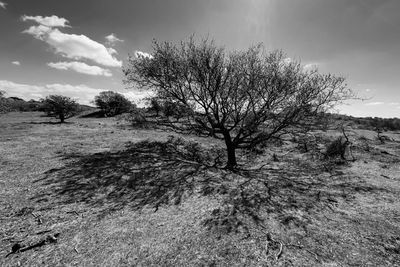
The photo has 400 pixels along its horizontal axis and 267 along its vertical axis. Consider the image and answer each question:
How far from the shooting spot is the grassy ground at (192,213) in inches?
160

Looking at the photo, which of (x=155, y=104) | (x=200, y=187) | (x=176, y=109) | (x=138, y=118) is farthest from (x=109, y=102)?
(x=200, y=187)

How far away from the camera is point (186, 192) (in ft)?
23.2

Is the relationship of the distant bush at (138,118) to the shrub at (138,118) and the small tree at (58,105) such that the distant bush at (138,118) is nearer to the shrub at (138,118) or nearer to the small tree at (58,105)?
the shrub at (138,118)

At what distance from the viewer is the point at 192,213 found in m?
5.70

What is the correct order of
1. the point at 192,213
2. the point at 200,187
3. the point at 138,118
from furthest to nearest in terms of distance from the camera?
the point at 138,118
the point at 200,187
the point at 192,213

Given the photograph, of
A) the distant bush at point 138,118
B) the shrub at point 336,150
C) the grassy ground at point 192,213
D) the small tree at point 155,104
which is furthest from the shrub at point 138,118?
the shrub at point 336,150

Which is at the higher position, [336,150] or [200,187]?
[336,150]

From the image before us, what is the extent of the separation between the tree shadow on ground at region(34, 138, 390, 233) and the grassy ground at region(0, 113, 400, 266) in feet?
0.13

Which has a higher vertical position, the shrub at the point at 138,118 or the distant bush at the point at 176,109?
the distant bush at the point at 176,109

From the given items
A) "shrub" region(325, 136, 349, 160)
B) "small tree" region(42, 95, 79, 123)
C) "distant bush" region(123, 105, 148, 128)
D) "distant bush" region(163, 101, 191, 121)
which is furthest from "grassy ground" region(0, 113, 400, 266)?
"small tree" region(42, 95, 79, 123)

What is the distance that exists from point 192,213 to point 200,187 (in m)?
1.86

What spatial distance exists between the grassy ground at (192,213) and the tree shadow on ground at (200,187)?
40 millimetres

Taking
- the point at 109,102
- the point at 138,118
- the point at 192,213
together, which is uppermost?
the point at 109,102

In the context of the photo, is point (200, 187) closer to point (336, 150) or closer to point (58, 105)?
point (336, 150)
